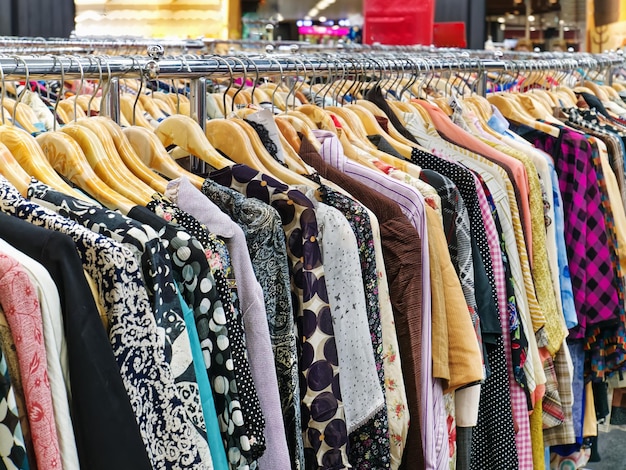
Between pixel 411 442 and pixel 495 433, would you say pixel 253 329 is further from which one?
pixel 495 433

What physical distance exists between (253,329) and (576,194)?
1.27 metres

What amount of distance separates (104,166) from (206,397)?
0.42 metres

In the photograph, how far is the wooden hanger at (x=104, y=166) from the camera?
131 centimetres

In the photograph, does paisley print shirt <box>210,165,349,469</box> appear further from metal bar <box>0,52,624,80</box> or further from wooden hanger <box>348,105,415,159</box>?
wooden hanger <box>348,105,415,159</box>

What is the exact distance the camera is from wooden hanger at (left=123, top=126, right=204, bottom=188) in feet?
4.79

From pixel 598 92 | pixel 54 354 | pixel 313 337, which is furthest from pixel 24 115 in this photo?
pixel 598 92

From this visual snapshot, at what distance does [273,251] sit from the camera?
4.45 ft

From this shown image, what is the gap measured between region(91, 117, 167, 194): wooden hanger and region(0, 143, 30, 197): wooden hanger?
0.21 m

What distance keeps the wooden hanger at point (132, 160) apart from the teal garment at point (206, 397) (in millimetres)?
300

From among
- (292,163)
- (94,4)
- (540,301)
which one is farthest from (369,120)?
(94,4)

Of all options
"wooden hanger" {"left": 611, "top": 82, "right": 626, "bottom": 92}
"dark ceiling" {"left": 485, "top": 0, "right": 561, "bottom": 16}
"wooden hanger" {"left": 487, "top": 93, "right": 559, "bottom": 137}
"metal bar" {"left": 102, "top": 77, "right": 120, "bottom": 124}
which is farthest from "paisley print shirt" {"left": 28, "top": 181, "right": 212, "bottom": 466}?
"dark ceiling" {"left": 485, "top": 0, "right": 561, "bottom": 16}

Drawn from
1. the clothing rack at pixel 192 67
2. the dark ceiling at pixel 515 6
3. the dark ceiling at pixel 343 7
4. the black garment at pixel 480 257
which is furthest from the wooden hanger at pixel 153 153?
the dark ceiling at pixel 515 6

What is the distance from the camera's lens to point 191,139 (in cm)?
154

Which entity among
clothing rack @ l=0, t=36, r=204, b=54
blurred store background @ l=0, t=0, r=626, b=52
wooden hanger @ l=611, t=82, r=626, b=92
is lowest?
wooden hanger @ l=611, t=82, r=626, b=92
